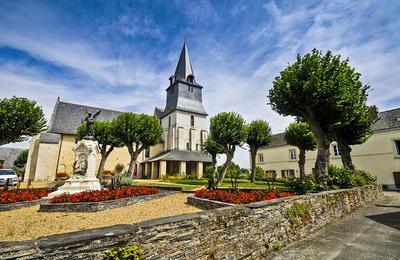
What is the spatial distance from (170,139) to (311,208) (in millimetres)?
29928

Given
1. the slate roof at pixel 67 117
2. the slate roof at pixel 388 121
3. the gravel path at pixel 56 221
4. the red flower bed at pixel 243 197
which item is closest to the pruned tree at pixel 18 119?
the slate roof at pixel 67 117

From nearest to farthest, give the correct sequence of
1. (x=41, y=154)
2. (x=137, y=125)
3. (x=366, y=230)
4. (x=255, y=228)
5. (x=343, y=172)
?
(x=255, y=228) → (x=366, y=230) → (x=343, y=172) → (x=137, y=125) → (x=41, y=154)

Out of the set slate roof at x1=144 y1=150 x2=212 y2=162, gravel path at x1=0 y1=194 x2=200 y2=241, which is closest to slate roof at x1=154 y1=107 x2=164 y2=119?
slate roof at x1=144 y1=150 x2=212 y2=162

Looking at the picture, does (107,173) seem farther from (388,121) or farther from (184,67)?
(388,121)

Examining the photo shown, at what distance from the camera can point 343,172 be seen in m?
11.7

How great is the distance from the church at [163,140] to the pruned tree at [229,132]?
13.2m

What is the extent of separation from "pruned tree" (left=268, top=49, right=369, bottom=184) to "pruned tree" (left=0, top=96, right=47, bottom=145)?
21.9 metres

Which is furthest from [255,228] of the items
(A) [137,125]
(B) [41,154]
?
(B) [41,154]

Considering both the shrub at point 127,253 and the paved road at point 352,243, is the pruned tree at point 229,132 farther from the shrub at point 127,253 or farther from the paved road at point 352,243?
the shrub at point 127,253

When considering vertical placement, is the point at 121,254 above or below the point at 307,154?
below

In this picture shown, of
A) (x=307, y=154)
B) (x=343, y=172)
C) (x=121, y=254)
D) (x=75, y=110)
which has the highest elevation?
(x=75, y=110)

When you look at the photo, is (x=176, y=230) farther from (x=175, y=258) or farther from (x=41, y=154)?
(x=41, y=154)

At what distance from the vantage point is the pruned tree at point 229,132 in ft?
57.1

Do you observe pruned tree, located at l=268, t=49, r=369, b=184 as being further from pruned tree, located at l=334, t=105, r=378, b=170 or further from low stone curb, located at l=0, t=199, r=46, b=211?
low stone curb, located at l=0, t=199, r=46, b=211
